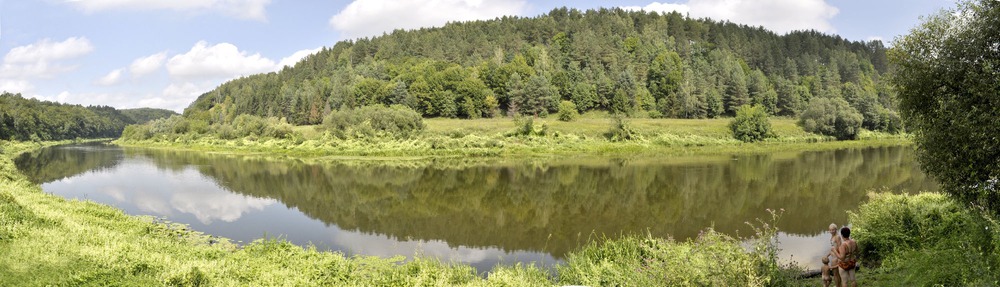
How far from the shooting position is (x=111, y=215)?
1955cm

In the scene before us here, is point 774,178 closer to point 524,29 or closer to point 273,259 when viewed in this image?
point 273,259

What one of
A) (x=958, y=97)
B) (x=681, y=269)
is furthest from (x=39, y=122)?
(x=958, y=97)

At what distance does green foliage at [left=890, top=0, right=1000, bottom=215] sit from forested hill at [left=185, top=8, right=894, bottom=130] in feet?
274

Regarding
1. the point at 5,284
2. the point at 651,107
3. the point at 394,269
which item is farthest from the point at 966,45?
the point at 651,107

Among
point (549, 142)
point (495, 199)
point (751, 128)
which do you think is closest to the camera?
point (495, 199)

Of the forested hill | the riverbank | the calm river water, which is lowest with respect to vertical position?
the calm river water

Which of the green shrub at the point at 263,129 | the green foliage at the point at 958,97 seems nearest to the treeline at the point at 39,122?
the green shrub at the point at 263,129

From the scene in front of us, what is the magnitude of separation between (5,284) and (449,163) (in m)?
38.6

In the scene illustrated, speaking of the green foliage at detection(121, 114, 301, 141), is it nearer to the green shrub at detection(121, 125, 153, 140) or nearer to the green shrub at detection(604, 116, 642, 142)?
the green shrub at detection(121, 125, 153, 140)

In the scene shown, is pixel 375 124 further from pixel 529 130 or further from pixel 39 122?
pixel 39 122

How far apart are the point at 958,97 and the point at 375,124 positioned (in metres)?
63.7

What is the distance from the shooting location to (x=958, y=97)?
11406mm

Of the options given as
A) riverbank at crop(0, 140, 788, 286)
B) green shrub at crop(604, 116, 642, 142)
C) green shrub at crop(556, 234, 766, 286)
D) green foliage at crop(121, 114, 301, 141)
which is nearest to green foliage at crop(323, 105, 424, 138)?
green foliage at crop(121, 114, 301, 141)

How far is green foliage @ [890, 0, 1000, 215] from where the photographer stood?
10656 millimetres
